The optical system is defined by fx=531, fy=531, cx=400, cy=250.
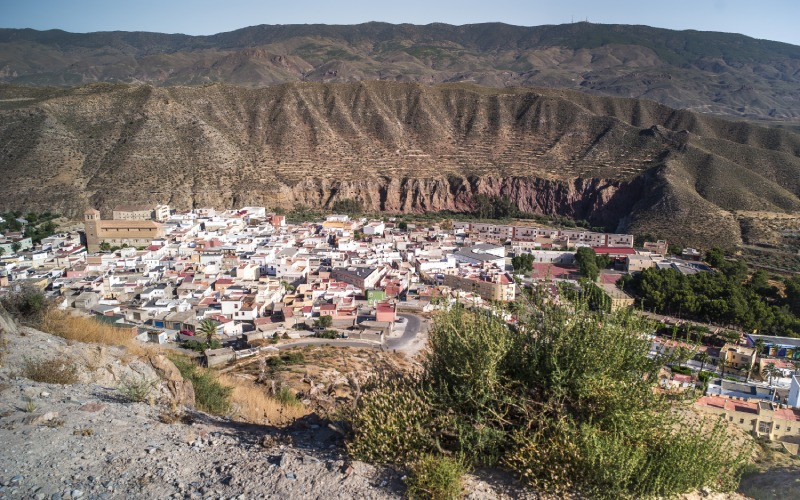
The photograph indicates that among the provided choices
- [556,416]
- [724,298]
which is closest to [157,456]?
[556,416]

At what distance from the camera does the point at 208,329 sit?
19.1 m

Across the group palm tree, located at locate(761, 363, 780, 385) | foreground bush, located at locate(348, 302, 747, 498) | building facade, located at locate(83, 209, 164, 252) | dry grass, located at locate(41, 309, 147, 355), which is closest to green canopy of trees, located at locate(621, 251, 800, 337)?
palm tree, located at locate(761, 363, 780, 385)

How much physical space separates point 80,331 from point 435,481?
741cm

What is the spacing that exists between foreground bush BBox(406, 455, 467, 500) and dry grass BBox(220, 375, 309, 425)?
109 inches

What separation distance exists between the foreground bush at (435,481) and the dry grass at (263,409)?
2.77m

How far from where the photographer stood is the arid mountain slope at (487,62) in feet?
424

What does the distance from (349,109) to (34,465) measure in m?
63.0

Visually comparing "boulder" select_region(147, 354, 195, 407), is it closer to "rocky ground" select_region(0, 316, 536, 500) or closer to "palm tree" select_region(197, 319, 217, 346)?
"rocky ground" select_region(0, 316, 536, 500)

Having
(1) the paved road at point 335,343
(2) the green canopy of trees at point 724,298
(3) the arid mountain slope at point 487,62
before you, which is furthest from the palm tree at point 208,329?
(3) the arid mountain slope at point 487,62

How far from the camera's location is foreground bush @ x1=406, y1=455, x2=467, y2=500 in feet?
13.3

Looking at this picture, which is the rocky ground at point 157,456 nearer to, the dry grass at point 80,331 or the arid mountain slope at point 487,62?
the dry grass at point 80,331

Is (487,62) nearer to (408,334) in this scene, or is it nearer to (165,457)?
(408,334)

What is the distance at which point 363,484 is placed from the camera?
168 inches

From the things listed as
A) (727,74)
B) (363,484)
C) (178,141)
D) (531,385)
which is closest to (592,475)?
(531,385)
